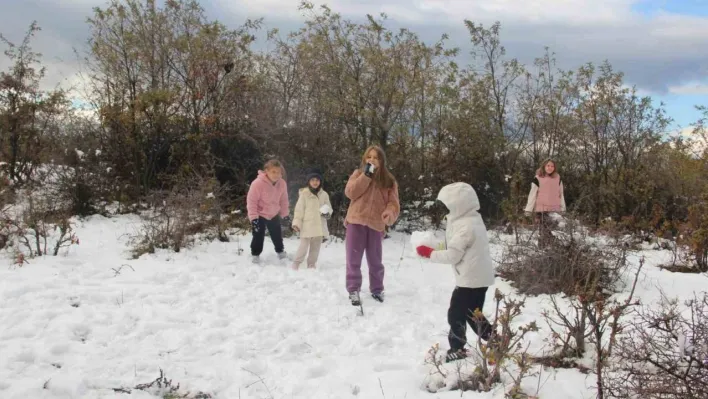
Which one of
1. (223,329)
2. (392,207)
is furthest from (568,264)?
(223,329)

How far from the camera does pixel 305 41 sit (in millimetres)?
11797

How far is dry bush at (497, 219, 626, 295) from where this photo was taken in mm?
5969

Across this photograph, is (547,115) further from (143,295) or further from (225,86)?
(143,295)

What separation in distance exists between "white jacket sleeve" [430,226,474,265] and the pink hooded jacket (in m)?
3.92

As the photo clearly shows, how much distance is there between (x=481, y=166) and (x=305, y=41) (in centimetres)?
485

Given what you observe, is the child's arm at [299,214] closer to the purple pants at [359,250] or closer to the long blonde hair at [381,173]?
the purple pants at [359,250]

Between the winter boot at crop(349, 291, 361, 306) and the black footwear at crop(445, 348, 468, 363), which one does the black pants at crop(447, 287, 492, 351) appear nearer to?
the black footwear at crop(445, 348, 468, 363)

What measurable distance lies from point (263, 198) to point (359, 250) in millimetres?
2316

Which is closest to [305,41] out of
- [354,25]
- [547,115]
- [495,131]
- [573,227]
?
[354,25]

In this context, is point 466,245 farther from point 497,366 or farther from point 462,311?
point 497,366

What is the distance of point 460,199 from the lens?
4035 mm

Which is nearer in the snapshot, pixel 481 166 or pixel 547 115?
pixel 481 166

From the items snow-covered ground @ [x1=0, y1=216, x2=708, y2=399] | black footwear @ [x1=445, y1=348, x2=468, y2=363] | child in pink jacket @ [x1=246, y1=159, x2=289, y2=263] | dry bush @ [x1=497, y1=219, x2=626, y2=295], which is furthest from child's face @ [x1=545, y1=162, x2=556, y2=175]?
black footwear @ [x1=445, y1=348, x2=468, y2=363]

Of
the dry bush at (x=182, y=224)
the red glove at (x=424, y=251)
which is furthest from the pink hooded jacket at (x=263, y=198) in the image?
the red glove at (x=424, y=251)
